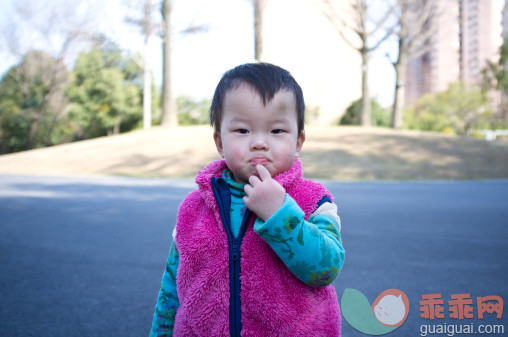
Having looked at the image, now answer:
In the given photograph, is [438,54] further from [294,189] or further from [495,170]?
[294,189]

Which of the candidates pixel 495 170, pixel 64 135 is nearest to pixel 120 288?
pixel 495 170

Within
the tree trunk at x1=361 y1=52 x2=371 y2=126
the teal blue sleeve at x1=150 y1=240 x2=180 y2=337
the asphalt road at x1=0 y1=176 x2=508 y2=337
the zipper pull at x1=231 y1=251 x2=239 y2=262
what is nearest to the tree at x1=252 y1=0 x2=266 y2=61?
the tree trunk at x1=361 y1=52 x2=371 y2=126

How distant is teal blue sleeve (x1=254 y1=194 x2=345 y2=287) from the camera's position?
39.2 inches

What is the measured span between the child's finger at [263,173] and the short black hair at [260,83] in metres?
0.19

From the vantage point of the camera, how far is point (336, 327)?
1.16m

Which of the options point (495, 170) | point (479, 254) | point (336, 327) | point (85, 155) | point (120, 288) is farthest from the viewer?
point (85, 155)

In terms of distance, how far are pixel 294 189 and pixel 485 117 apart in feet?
115

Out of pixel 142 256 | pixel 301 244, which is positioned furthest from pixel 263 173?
pixel 142 256

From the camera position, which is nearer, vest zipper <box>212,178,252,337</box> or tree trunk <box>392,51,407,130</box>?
vest zipper <box>212,178,252,337</box>

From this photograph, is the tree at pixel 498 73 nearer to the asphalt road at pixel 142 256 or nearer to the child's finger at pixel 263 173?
the asphalt road at pixel 142 256

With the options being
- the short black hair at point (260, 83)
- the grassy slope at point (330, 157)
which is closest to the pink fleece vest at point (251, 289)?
the short black hair at point (260, 83)

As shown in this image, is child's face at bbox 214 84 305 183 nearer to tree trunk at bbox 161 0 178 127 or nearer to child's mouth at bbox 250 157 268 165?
child's mouth at bbox 250 157 268 165

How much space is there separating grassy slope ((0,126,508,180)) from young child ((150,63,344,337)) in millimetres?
8668

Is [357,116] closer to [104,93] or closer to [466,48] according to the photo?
[104,93]
